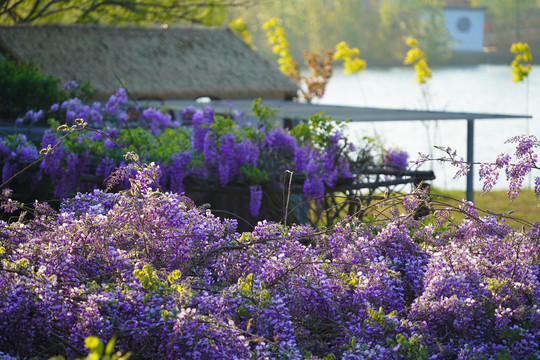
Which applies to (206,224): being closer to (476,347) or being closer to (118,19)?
(476,347)

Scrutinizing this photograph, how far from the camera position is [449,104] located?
2058 cm

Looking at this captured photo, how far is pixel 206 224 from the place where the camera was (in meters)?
2.65

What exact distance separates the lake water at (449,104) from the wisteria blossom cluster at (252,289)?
9.79 ft

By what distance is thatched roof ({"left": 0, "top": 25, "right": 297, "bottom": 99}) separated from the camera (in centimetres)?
1099

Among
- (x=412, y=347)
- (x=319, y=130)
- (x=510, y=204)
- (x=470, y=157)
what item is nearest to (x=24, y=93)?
(x=319, y=130)

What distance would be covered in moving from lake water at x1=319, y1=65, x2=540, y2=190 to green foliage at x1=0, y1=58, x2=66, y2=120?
332 cm

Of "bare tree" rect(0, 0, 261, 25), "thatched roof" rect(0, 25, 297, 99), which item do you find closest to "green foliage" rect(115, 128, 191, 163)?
"thatched roof" rect(0, 25, 297, 99)

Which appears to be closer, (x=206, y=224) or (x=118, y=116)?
(x=206, y=224)

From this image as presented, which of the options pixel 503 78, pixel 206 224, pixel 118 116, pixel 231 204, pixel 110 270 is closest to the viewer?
pixel 110 270

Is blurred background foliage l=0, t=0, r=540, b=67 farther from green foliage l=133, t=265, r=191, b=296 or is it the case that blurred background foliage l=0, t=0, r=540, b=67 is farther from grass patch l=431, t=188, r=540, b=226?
green foliage l=133, t=265, r=191, b=296

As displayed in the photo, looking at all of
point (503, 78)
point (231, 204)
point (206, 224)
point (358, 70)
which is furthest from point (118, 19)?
point (503, 78)

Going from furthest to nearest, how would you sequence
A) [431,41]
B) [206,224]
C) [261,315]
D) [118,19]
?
1. [431,41]
2. [118,19]
3. [206,224]
4. [261,315]

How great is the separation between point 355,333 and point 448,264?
0.42m

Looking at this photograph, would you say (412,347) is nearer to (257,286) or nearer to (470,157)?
(257,286)
